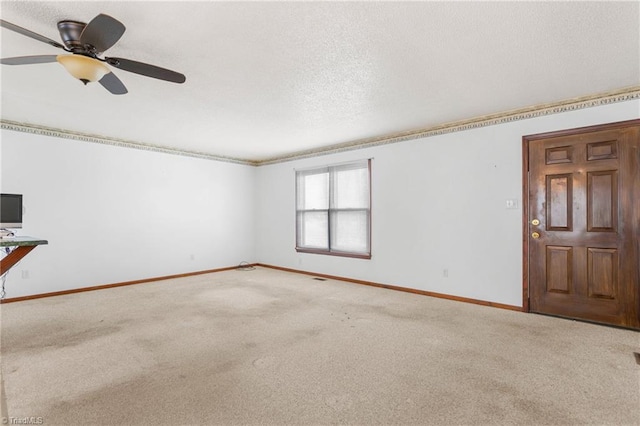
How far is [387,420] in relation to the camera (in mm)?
1862

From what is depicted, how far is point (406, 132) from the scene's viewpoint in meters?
4.96

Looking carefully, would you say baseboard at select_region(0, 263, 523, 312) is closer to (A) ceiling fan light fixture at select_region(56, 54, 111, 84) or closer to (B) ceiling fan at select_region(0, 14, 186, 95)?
(B) ceiling fan at select_region(0, 14, 186, 95)

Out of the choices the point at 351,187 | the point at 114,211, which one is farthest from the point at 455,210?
the point at 114,211

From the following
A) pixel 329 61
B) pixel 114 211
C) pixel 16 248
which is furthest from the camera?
pixel 114 211

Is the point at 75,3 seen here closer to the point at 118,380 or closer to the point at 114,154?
the point at 118,380

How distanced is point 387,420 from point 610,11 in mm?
2858

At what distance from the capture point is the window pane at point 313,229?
6.25m

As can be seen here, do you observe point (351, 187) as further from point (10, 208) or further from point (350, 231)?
point (10, 208)

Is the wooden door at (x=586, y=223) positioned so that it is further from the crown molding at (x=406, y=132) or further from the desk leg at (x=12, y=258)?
the desk leg at (x=12, y=258)

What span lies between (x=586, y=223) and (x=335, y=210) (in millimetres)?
3630

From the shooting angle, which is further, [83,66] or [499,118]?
[499,118]

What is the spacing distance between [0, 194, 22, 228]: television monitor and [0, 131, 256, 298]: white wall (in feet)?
3.91

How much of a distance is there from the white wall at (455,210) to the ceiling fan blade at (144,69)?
355cm

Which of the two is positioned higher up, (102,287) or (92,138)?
(92,138)
